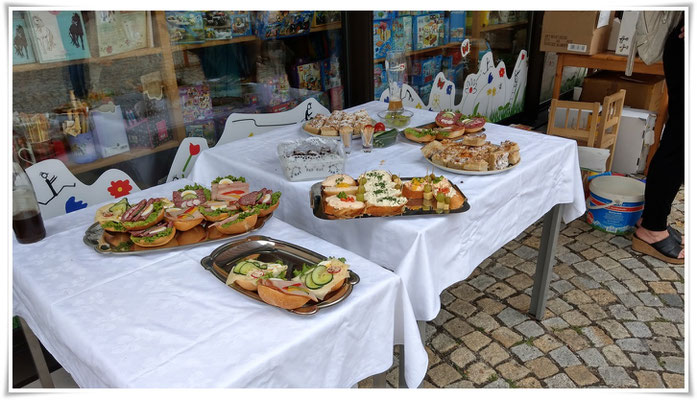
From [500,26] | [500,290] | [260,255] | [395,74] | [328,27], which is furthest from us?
[500,26]

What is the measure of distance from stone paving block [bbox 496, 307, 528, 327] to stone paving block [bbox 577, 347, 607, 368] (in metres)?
0.32

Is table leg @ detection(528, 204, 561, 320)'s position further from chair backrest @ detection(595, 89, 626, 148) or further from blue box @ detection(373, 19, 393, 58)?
blue box @ detection(373, 19, 393, 58)

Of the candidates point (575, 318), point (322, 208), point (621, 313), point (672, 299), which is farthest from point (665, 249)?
point (322, 208)

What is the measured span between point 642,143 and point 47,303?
4274 mm

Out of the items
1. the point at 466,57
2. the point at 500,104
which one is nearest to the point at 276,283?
the point at 466,57

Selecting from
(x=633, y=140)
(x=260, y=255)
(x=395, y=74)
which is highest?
(x=395, y=74)

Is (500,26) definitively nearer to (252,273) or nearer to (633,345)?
(633,345)

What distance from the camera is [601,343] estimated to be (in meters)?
2.37

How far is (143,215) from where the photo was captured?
5.21 ft

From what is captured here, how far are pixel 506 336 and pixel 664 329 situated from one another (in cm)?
78

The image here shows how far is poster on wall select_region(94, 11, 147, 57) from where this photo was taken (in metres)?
2.30

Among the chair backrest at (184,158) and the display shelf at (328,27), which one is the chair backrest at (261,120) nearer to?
the chair backrest at (184,158)

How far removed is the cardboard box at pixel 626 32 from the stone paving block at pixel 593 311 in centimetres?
231

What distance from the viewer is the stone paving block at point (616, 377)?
214cm
